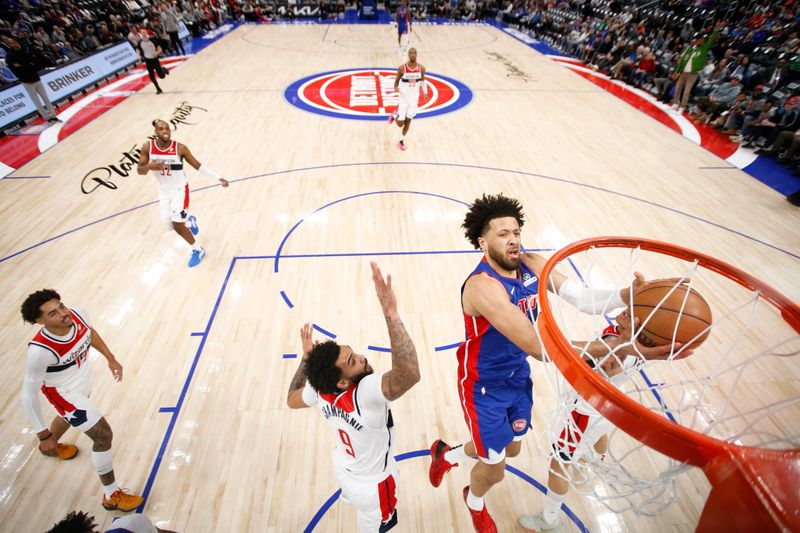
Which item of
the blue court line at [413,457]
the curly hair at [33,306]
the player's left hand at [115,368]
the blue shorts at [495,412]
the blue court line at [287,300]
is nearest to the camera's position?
the blue shorts at [495,412]

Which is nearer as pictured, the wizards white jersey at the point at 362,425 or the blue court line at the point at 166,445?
the wizards white jersey at the point at 362,425

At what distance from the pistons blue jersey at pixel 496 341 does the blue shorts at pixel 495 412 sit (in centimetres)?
9

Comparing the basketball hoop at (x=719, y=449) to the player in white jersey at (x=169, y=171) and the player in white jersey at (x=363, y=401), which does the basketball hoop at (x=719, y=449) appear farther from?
the player in white jersey at (x=169, y=171)

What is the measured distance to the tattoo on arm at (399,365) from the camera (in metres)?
1.90

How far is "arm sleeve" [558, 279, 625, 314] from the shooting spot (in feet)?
7.74

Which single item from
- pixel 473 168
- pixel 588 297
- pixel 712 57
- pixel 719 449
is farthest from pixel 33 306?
pixel 712 57

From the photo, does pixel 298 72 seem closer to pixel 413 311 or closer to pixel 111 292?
pixel 111 292

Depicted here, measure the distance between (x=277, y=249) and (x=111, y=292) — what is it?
2077 mm

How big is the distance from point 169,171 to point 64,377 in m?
2.99

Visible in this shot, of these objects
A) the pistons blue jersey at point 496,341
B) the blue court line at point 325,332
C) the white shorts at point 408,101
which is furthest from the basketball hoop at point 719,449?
the white shorts at point 408,101

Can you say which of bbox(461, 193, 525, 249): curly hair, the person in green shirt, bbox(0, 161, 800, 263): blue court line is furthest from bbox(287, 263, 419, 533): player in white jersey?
the person in green shirt

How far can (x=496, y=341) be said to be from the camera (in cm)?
233

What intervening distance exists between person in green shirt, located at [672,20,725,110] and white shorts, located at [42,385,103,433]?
14.1 m

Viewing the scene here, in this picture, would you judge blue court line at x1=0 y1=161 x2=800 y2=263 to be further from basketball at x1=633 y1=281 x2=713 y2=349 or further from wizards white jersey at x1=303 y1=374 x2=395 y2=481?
basketball at x1=633 y1=281 x2=713 y2=349
